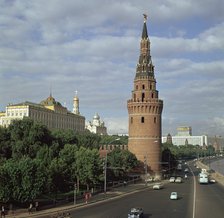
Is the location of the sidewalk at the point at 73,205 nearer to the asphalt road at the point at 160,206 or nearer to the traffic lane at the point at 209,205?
the asphalt road at the point at 160,206

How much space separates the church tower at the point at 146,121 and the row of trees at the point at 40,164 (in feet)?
56.8

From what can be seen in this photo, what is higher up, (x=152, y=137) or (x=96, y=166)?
(x=152, y=137)

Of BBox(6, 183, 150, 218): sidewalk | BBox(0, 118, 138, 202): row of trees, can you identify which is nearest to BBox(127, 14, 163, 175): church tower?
BBox(0, 118, 138, 202): row of trees

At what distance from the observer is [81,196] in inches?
2596

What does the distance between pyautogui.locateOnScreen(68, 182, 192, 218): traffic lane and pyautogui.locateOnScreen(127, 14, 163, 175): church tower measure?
37723 millimetres

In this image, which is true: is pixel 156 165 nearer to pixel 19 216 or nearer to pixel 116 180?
pixel 116 180

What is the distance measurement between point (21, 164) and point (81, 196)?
15421 millimetres

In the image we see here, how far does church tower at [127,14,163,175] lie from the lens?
360 ft

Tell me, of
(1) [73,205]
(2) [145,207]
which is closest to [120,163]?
(2) [145,207]

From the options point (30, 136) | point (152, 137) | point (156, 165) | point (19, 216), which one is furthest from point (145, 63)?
point (19, 216)

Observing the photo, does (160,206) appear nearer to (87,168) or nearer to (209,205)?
(209,205)

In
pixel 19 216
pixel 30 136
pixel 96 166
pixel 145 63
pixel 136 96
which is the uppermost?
pixel 145 63

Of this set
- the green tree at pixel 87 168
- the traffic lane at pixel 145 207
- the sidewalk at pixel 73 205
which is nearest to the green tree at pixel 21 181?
the sidewalk at pixel 73 205

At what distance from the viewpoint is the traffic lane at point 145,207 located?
50.7m
